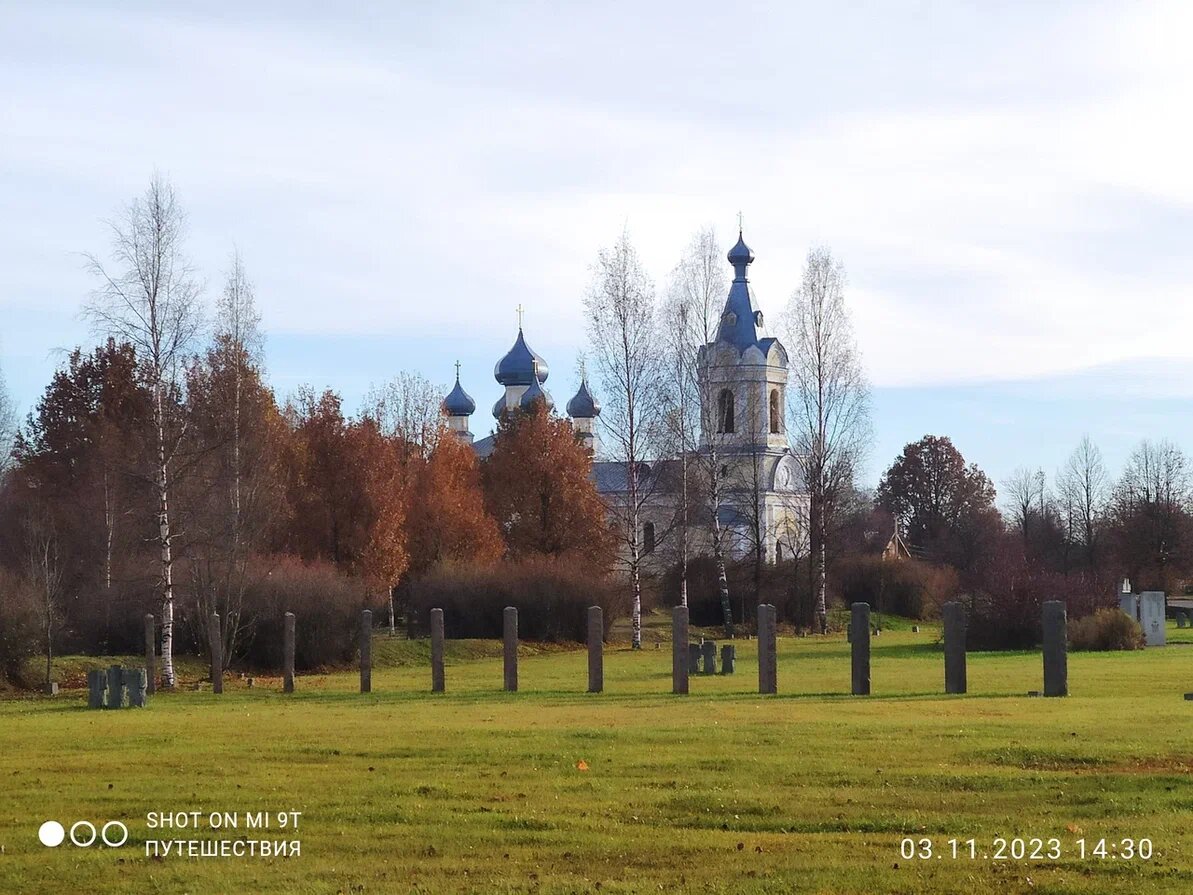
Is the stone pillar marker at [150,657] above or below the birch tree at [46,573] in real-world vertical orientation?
below

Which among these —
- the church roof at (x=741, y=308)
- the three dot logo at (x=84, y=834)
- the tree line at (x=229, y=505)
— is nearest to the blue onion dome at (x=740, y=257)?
the church roof at (x=741, y=308)

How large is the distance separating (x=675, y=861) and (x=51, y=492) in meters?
40.5

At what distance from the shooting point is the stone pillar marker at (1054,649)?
19516mm

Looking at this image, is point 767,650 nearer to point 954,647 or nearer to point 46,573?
point 954,647

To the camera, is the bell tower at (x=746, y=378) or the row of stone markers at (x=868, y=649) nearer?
the row of stone markers at (x=868, y=649)

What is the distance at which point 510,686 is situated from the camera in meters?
23.8

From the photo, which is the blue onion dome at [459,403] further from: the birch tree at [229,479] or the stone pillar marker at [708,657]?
the stone pillar marker at [708,657]

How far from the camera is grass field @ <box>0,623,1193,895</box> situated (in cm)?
938

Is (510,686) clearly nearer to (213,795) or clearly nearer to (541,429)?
(213,795)

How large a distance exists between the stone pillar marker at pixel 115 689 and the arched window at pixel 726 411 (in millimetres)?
36099

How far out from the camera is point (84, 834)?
34.8 feet

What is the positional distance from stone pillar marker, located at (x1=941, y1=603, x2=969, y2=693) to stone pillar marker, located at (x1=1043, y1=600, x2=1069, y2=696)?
3.88 feet

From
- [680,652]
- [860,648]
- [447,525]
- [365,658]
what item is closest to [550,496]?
[447,525]

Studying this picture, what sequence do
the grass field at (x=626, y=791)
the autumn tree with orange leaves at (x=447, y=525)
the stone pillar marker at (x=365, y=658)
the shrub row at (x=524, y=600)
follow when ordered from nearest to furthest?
the grass field at (x=626, y=791) → the stone pillar marker at (x=365, y=658) → the shrub row at (x=524, y=600) → the autumn tree with orange leaves at (x=447, y=525)
